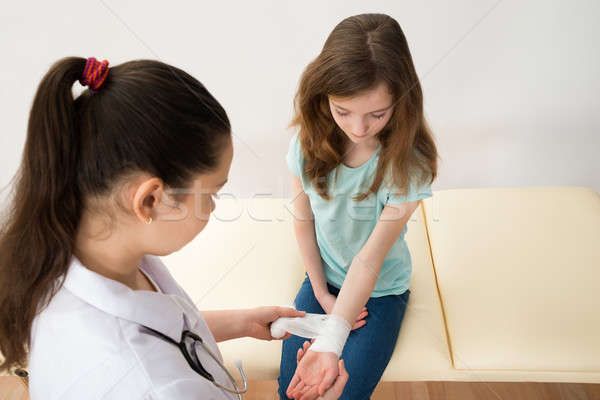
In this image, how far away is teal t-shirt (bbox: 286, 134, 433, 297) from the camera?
1.15 meters

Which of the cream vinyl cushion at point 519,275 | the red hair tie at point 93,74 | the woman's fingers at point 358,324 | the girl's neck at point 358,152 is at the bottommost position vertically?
the cream vinyl cushion at point 519,275

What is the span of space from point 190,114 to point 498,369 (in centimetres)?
85

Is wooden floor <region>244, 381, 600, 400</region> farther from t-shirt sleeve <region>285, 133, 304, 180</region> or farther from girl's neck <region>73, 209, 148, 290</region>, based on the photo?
girl's neck <region>73, 209, 148, 290</region>

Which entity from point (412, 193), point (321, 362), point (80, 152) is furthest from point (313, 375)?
point (80, 152)

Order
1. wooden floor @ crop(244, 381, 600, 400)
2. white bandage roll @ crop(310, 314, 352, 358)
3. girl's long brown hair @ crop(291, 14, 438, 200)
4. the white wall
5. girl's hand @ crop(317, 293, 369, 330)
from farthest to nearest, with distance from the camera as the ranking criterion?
the white wall, wooden floor @ crop(244, 381, 600, 400), girl's hand @ crop(317, 293, 369, 330), white bandage roll @ crop(310, 314, 352, 358), girl's long brown hair @ crop(291, 14, 438, 200)

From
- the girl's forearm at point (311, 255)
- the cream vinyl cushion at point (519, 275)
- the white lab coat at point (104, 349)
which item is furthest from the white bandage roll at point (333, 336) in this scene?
the white lab coat at point (104, 349)

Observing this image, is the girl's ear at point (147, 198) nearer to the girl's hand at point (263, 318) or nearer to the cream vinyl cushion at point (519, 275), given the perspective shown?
the girl's hand at point (263, 318)

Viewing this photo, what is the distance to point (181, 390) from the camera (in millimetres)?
628

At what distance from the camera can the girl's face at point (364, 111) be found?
957 millimetres

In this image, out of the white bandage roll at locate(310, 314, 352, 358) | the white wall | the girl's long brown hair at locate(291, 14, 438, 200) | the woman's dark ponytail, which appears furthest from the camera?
the white wall

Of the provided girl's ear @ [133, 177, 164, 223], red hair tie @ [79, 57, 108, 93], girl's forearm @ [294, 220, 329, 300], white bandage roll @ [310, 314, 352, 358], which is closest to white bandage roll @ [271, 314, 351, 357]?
white bandage roll @ [310, 314, 352, 358]

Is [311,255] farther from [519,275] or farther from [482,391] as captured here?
[482,391]

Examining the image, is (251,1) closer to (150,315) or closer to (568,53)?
(568,53)

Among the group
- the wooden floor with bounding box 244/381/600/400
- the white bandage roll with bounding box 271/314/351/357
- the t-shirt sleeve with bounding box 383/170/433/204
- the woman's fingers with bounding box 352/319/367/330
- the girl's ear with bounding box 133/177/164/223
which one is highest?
the girl's ear with bounding box 133/177/164/223
